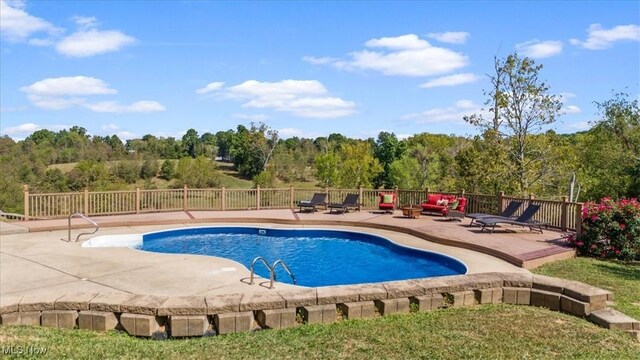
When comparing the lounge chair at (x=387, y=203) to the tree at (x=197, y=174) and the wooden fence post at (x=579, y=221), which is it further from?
the tree at (x=197, y=174)

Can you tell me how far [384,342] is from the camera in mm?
4180

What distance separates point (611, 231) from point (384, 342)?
7890mm

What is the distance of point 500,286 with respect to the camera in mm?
5805

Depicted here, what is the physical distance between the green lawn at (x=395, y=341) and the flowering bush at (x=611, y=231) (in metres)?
5.55

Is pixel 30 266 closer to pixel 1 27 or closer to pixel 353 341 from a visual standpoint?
pixel 353 341

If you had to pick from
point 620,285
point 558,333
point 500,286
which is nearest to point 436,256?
point 620,285

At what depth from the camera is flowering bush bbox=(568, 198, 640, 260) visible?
30.7 feet

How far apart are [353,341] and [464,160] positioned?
78.6 ft

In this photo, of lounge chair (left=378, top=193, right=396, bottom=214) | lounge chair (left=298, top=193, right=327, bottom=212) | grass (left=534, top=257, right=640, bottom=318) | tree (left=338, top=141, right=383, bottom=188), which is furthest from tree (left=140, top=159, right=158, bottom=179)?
grass (left=534, top=257, right=640, bottom=318)

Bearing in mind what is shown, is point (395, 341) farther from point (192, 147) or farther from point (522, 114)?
point (192, 147)

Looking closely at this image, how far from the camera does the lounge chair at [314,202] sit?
→ 652 inches

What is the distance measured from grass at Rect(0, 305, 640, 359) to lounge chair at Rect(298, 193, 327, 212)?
38.0 ft

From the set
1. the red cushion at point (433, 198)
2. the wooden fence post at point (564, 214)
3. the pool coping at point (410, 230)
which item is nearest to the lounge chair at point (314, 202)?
the pool coping at point (410, 230)

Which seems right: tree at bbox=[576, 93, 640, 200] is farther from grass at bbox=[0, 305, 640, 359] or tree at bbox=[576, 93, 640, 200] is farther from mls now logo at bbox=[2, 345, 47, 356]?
mls now logo at bbox=[2, 345, 47, 356]
